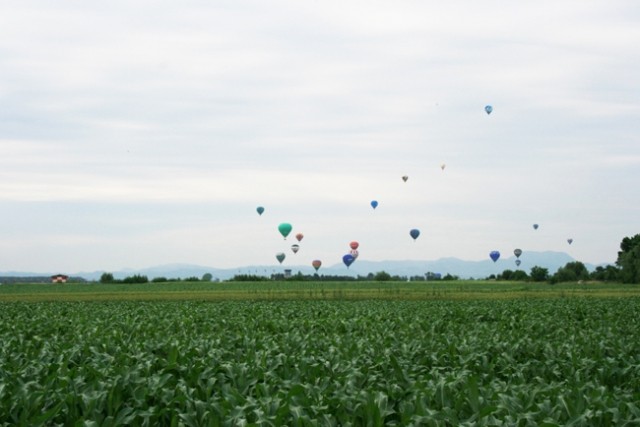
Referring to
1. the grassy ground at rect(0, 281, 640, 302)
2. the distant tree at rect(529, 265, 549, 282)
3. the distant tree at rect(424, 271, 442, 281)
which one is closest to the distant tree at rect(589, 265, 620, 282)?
the distant tree at rect(529, 265, 549, 282)

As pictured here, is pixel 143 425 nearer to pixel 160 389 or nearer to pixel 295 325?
pixel 160 389

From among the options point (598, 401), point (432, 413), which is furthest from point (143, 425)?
point (598, 401)

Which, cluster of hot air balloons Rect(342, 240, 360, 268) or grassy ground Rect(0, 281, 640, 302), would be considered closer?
grassy ground Rect(0, 281, 640, 302)

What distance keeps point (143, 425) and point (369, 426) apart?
10.8 ft

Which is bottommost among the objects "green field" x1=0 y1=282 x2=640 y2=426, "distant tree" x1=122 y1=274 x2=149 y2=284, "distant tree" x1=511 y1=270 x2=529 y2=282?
"green field" x1=0 y1=282 x2=640 y2=426

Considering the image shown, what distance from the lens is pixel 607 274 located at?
376ft

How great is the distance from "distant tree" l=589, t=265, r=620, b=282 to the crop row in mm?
92199

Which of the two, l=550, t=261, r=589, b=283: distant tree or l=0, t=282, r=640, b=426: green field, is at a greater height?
l=550, t=261, r=589, b=283: distant tree

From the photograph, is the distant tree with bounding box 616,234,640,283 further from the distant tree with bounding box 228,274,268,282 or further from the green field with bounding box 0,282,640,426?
the green field with bounding box 0,282,640,426

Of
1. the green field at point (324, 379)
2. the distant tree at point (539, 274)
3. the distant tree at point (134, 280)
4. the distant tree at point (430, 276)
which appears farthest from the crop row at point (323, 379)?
the distant tree at point (430, 276)

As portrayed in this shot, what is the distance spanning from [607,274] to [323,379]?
364 ft

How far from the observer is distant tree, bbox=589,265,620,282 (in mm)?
112606

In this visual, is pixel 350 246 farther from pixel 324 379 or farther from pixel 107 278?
pixel 324 379

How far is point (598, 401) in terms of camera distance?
10.4 metres
